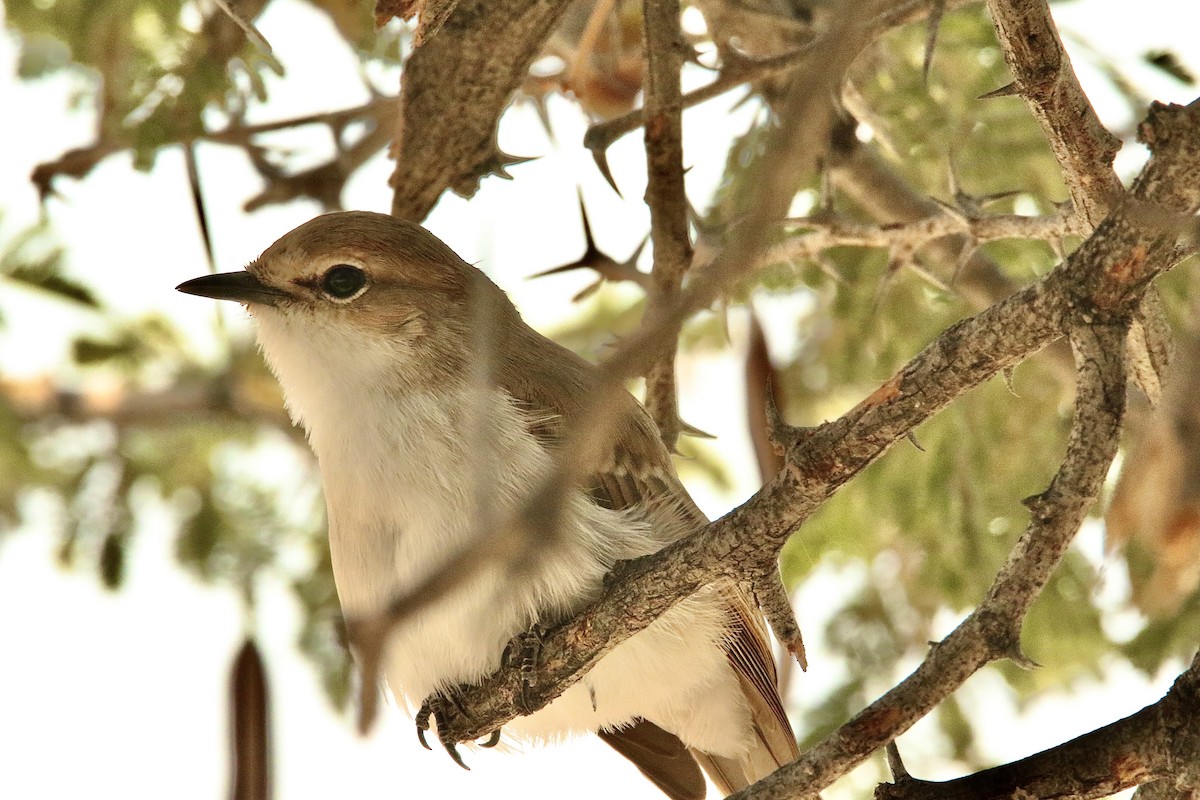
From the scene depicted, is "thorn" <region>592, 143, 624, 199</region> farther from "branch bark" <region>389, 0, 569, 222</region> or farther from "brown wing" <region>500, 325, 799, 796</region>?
"brown wing" <region>500, 325, 799, 796</region>

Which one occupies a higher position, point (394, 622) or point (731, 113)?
point (731, 113)

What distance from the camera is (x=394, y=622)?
4.88 feet

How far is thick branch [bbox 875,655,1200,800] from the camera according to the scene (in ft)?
8.82

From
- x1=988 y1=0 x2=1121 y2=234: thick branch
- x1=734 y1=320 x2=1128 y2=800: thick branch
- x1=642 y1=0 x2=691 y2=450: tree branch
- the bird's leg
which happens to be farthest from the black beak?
x1=988 y1=0 x2=1121 y2=234: thick branch

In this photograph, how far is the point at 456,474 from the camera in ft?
13.9

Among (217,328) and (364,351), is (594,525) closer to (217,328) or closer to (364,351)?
(364,351)

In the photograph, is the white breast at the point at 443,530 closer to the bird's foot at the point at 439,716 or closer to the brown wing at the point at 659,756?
the bird's foot at the point at 439,716

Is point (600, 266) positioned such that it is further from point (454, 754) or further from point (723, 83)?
point (454, 754)

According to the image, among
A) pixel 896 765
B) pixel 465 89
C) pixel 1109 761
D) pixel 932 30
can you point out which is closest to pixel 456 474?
pixel 465 89

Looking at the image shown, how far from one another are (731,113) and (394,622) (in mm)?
3721

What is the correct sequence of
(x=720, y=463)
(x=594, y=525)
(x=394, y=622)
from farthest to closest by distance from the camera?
(x=720, y=463) < (x=594, y=525) < (x=394, y=622)

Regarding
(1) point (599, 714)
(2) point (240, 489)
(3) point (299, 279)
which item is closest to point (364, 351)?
(3) point (299, 279)

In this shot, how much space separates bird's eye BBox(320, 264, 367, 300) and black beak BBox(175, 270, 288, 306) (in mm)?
162

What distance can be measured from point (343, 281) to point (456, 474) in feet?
3.24
